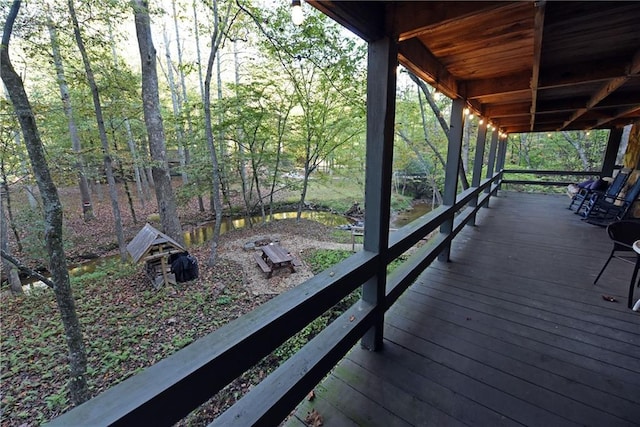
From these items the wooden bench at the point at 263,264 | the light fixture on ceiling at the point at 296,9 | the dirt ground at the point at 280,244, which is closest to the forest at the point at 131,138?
the dirt ground at the point at 280,244

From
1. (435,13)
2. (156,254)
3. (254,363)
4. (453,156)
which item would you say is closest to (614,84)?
(453,156)

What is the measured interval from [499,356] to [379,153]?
169 centimetres

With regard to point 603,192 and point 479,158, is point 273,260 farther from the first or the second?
point 603,192

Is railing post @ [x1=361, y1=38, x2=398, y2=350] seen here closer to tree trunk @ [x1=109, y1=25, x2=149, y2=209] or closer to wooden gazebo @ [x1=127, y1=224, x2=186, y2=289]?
wooden gazebo @ [x1=127, y1=224, x2=186, y2=289]

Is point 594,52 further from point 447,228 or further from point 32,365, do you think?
point 32,365

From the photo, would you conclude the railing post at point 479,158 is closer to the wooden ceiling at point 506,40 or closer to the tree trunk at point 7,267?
the wooden ceiling at point 506,40

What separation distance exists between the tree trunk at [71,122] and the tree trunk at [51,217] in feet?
8.36

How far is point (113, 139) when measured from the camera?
961 cm

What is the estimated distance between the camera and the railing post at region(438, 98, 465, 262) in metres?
3.19

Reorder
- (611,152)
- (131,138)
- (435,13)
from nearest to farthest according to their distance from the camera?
(435,13)
(611,152)
(131,138)

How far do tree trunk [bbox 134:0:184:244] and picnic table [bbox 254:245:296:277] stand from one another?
2.82m

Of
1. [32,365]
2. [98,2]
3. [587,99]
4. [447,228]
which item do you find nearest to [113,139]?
[98,2]

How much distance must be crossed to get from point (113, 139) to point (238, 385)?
398 inches

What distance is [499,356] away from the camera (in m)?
1.91
